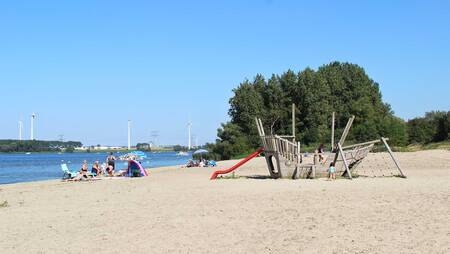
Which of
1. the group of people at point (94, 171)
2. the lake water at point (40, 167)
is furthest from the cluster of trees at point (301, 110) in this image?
the group of people at point (94, 171)

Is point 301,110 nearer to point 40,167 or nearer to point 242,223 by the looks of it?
point 40,167

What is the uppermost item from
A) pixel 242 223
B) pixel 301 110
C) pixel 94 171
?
pixel 301 110

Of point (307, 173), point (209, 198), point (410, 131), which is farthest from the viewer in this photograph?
point (410, 131)

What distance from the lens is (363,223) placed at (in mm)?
10703

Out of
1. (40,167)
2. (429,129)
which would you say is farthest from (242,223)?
(40,167)

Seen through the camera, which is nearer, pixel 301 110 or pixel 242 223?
pixel 242 223

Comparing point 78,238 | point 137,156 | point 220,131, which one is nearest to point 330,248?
point 78,238

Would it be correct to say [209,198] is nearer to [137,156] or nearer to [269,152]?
[269,152]

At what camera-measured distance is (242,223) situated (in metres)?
11.3

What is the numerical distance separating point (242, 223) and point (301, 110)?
59.7 metres

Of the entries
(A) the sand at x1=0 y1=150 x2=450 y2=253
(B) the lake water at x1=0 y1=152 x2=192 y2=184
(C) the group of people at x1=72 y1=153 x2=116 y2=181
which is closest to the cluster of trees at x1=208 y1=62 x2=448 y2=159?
(B) the lake water at x1=0 y1=152 x2=192 y2=184

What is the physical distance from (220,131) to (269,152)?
4456 cm

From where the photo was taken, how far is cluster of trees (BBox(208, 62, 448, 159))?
214 feet

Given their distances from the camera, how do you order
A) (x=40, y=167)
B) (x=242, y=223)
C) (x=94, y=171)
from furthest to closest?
(x=40, y=167), (x=94, y=171), (x=242, y=223)
